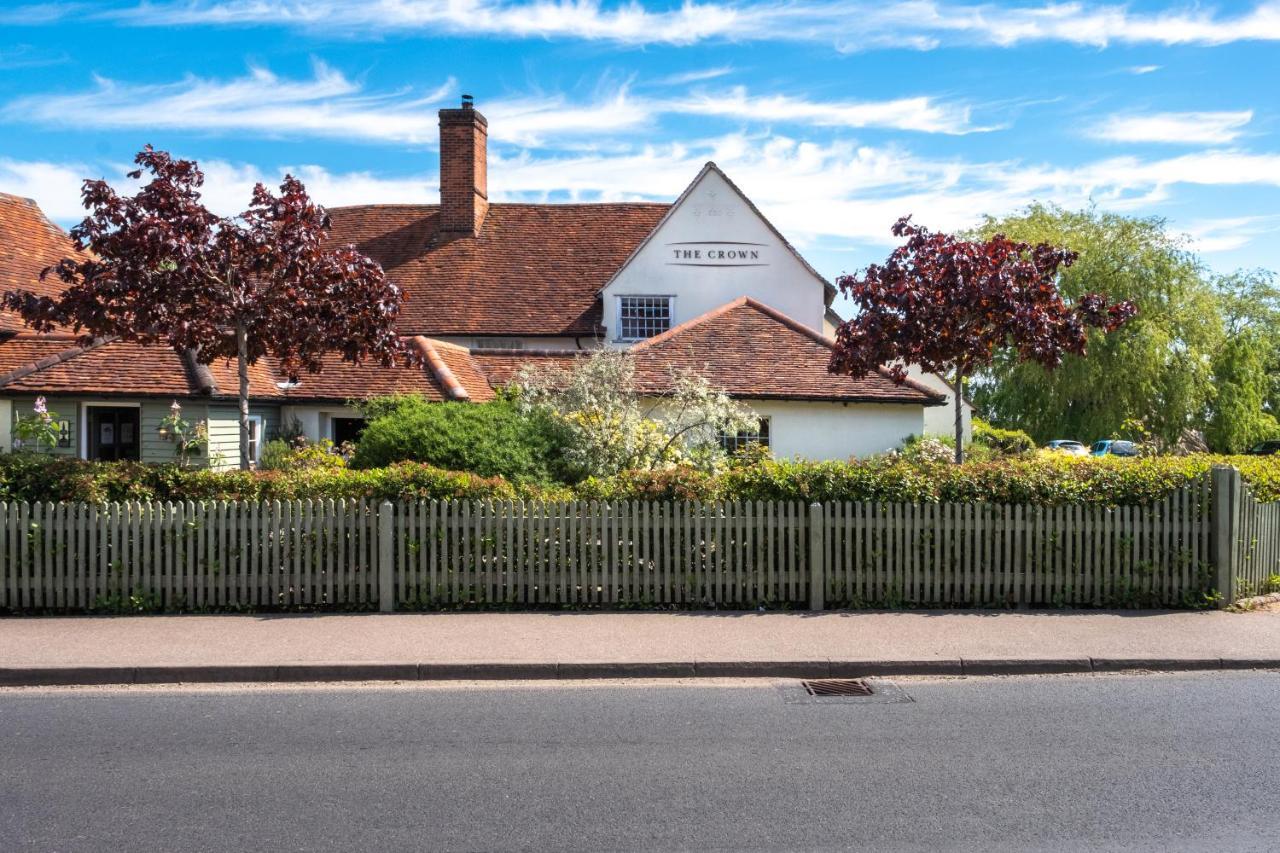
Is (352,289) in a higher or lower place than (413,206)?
lower

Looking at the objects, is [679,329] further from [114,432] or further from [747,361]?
[114,432]

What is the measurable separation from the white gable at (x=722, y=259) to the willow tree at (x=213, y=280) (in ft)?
51.3

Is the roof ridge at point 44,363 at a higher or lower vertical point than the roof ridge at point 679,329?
lower

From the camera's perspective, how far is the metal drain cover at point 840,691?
7.66 m

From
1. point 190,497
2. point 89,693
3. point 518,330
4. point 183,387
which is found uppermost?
point 518,330

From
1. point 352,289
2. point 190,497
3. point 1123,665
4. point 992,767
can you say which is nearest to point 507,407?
point 352,289

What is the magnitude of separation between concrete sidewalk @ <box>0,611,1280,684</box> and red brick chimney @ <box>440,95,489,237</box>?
21880mm

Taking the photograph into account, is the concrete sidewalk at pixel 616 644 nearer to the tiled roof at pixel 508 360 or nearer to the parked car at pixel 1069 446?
the tiled roof at pixel 508 360

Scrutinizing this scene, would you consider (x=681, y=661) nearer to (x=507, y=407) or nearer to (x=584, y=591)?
(x=584, y=591)

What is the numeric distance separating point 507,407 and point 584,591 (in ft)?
23.0

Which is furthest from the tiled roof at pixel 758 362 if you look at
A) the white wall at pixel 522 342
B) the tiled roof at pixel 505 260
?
the tiled roof at pixel 505 260

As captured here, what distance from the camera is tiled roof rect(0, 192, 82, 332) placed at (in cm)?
2345

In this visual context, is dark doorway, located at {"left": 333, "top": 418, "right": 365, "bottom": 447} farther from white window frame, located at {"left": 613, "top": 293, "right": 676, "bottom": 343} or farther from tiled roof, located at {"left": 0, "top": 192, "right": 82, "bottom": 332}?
white window frame, located at {"left": 613, "top": 293, "right": 676, "bottom": 343}

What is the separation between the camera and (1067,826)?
5.12 metres
